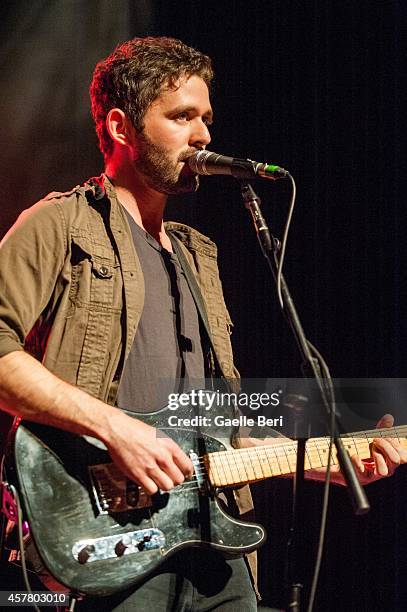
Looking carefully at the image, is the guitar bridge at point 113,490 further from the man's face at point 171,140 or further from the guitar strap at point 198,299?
the man's face at point 171,140

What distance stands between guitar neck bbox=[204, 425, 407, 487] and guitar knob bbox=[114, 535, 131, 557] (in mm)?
286

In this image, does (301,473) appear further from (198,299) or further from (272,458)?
(198,299)

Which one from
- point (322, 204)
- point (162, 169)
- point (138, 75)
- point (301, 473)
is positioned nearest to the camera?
point (301, 473)

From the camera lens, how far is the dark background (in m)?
3.00

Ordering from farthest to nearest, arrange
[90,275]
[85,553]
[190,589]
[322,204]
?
1. [322,204]
2. [90,275]
3. [190,589]
4. [85,553]

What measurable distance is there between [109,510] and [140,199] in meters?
1.06

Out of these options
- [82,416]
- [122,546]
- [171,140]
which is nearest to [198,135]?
[171,140]

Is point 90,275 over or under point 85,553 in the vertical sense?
over

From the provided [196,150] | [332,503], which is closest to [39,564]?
[196,150]

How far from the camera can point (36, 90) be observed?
8.66ft

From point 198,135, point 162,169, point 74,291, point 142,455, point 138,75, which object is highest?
point 138,75

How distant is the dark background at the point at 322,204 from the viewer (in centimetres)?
300

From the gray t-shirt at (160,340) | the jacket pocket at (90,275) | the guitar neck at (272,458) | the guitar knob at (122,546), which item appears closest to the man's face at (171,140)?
the gray t-shirt at (160,340)

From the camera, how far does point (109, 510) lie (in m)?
1.61
